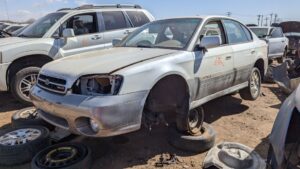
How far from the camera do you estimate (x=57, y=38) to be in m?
6.64

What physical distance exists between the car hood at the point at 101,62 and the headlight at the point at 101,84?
0.22 feet

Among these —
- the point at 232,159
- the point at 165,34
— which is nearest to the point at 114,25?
the point at 165,34

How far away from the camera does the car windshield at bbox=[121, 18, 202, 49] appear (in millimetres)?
4531

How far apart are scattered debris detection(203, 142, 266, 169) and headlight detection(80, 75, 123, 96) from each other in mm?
1249

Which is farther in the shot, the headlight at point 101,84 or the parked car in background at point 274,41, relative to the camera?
the parked car in background at point 274,41

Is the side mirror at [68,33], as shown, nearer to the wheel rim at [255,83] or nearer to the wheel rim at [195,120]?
the wheel rim at [195,120]

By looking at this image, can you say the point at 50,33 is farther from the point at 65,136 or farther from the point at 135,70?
the point at 135,70

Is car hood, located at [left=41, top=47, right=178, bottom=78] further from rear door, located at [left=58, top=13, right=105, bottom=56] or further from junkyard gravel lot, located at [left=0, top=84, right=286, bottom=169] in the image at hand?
rear door, located at [left=58, top=13, right=105, bottom=56]

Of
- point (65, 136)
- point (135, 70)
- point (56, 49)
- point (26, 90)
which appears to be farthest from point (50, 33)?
point (135, 70)

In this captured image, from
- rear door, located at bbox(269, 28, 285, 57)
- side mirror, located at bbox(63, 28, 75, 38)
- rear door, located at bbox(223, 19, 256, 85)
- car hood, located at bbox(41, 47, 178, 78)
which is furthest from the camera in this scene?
rear door, located at bbox(269, 28, 285, 57)

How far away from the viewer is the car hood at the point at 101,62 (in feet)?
11.6

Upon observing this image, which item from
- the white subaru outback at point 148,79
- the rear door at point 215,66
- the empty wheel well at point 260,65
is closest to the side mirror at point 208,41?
the white subaru outback at point 148,79

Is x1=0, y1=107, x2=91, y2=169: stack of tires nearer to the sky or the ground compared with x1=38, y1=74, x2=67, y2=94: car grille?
nearer to the ground

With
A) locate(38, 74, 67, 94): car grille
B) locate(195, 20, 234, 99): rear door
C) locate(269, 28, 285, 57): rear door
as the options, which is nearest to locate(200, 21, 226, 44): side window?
locate(195, 20, 234, 99): rear door
